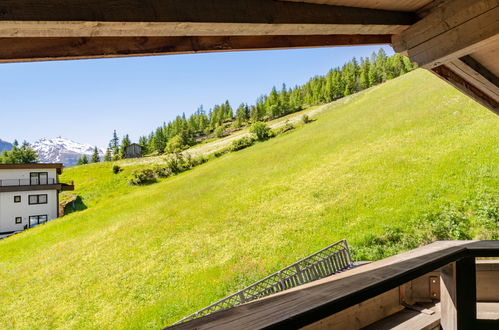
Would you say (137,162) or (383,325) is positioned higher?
(137,162)

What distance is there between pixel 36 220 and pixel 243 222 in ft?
94.3

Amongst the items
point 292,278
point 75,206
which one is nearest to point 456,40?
point 292,278

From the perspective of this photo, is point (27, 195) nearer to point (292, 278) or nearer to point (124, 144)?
point (292, 278)

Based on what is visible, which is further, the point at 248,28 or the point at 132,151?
the point at 132,151

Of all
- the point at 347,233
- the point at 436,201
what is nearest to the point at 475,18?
the point at 347,233

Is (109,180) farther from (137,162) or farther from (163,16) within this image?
(163,16)

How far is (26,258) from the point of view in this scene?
64.8ft

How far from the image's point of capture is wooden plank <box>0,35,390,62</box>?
189 cm

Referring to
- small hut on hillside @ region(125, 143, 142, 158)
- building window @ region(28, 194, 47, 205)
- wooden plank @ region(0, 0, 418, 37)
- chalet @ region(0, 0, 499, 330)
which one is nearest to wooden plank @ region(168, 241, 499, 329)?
chalet @ region(0, 0, 499, 330)

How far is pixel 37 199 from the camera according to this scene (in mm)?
32188

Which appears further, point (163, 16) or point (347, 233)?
point (347, 233)

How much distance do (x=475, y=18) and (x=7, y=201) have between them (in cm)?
4049

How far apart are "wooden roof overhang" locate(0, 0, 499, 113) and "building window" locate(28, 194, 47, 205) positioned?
38222 mm

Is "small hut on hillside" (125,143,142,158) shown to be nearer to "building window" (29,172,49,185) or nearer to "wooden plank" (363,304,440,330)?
"building window" (29,172,49,185)
